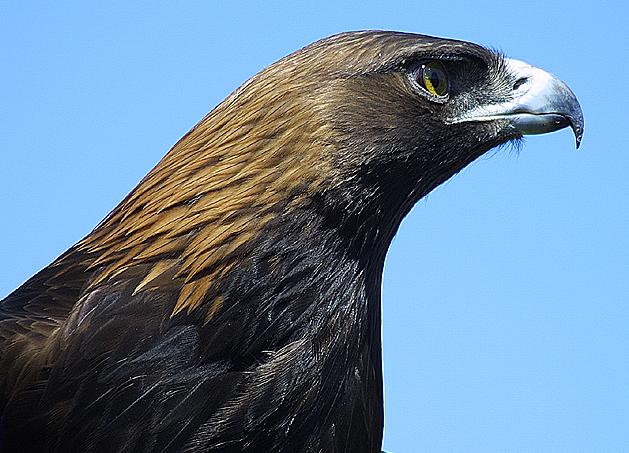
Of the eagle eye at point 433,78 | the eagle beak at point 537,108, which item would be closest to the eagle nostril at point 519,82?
the eagle beak at point 537,108

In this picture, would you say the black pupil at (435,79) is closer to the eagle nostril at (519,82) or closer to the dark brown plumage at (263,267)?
the dark brown plumage at (263,267)

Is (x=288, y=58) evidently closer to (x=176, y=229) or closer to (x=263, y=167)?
(x=263, y=167)

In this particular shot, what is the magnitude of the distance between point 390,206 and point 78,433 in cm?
156

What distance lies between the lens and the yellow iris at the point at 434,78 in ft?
14.3

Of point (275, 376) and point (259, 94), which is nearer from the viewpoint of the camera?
point (275, 376)

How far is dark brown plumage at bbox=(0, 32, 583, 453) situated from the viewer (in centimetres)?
362

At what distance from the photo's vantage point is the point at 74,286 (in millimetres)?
3943

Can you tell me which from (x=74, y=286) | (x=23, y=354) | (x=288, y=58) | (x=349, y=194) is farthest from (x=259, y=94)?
(x=23, y=354)

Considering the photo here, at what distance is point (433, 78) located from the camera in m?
4.38

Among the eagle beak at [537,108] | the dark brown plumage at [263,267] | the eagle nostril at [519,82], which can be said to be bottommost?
the dark brown plumage at [263,267]

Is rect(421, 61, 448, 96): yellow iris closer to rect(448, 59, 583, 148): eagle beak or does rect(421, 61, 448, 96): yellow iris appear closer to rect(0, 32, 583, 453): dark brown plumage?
rect(0, 32, 583, 453): dark brown plumage

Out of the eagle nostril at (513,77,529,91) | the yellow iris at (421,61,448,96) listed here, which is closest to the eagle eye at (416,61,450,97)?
the yellow iris at (421,61,448,96)

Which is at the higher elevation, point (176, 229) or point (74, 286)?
point (176, 229)

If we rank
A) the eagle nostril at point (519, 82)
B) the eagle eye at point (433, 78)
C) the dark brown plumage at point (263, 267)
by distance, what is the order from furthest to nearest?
the eagle nostril at point (519, 82), the eagle eye at point (433, 78), the dark brown plumage at point (263, 267)
